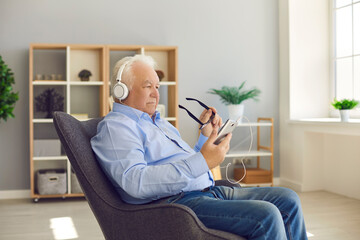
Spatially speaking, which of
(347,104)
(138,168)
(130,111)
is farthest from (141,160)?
(347,104)

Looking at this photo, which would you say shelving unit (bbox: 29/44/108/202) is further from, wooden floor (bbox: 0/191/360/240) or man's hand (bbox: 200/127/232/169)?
man's hand (bbox: 200/127/232/169)

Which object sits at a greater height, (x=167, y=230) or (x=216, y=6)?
(x=216, y=6)

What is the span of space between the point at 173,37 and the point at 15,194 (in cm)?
227

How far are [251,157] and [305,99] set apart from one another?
2.86ft

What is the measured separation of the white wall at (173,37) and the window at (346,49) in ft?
2.12

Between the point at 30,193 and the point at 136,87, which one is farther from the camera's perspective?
the point at 30,193

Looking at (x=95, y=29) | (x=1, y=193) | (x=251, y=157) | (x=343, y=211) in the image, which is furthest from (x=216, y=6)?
(x=1, y=193)

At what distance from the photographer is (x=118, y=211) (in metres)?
1.70

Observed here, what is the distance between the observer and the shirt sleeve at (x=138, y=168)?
169 cm

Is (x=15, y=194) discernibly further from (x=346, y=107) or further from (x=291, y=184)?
(x=346, y=107)

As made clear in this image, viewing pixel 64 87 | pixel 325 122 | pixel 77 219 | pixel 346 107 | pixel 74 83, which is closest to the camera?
pixel 77 219

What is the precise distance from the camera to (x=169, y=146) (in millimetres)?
1965

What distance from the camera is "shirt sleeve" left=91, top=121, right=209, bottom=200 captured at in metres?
1.69

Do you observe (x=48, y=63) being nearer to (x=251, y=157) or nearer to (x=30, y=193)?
(x=30, y=193)
